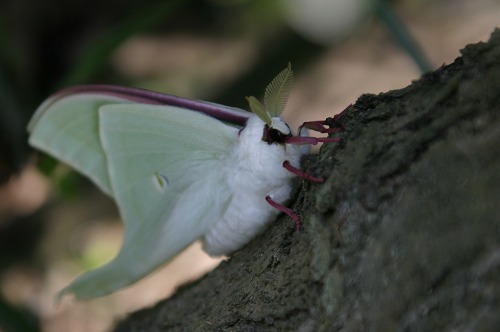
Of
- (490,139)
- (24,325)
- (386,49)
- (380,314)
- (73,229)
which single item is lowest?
(24,325)

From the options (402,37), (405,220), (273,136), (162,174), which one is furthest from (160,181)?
(402,37)

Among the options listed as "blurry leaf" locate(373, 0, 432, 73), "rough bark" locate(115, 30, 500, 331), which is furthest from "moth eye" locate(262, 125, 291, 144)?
"blurry leaf" locate(373, 0, 432, 73)

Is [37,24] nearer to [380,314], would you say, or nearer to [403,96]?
[403,96]

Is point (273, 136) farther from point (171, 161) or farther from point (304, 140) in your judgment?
point (171, 161)

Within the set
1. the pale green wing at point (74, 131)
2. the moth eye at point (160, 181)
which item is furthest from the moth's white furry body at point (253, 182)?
the pale green wing at point (74, 131)

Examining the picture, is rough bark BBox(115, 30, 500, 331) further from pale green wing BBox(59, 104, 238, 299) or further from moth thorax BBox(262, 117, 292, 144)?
pale green wing BBox(59, 104, 238, 299)

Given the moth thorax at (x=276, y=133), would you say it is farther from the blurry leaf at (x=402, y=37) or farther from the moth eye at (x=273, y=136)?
the blurry leaf at (x=402, y=37)

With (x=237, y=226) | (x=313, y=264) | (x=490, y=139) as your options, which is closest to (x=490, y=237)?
(x=490, y=139)
